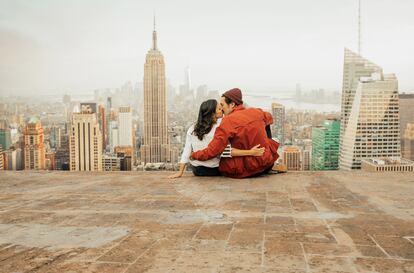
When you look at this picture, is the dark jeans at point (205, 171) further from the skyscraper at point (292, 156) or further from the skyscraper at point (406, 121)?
the skyscraper at point (406, 121)

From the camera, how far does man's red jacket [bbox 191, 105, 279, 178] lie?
3.83 metres

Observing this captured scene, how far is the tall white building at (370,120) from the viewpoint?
5569 cm

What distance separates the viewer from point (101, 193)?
341 centimetres

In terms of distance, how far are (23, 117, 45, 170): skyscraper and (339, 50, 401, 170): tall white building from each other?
33.3 metres

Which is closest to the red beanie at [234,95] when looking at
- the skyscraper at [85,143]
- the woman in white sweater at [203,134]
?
the woman in white sweater at [203,134]

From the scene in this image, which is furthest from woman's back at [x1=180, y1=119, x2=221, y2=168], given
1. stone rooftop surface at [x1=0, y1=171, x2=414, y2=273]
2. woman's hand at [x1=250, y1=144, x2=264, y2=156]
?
woman's hand at [x1=250, y1=144, x2=264, y2=156]

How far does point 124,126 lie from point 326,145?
2462cm

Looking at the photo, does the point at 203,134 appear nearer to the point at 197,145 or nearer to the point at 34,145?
the point at 197,145

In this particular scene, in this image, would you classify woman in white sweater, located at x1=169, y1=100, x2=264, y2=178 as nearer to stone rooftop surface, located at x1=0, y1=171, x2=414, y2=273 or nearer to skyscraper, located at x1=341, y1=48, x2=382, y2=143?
stone rooftop surface, located at x1=0, y1=171, x2=414, y2=273

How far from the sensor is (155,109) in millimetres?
75938

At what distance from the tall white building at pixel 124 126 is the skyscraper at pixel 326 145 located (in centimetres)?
2102

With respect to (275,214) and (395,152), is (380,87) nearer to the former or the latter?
(395,152)

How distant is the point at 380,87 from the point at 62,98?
39.4 metres

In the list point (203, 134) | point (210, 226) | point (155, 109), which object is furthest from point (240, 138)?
point (155, 109)
